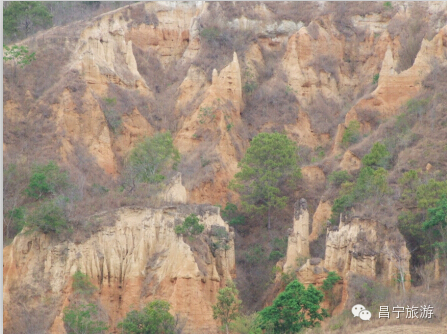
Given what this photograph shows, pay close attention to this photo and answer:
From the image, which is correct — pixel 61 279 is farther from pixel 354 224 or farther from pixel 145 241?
pixel 354 224

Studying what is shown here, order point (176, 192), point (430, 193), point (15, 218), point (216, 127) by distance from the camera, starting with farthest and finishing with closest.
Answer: point (216, 127), point (176, 192), point (15, 218), point (430, 193)

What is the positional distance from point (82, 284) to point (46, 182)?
5.90m

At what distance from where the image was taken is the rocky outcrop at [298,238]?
39.2 meters

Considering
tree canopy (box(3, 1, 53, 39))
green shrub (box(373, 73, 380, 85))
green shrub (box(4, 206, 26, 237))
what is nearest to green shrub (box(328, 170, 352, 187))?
green shrub (box(373, 73, 380, 85))

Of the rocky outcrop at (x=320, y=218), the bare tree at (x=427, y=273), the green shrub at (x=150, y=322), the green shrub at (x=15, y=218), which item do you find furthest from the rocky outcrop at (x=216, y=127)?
the green shrub at (x=150, y=322)

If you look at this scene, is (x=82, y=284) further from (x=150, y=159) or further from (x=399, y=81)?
(x=399, y=81)

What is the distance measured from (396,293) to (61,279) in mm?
11785

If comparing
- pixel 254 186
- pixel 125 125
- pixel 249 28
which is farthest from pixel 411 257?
pixel 249 28

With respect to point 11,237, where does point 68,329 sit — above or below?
below

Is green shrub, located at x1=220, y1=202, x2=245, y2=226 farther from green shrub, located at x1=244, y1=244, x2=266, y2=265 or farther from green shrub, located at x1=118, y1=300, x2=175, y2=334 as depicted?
green shrub, located at x1=118, y1=300, x2=175, y2=334

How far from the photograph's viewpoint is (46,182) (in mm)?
41688

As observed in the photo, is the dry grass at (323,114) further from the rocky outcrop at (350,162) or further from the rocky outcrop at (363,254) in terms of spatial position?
the rocky outcrop at (363,254)

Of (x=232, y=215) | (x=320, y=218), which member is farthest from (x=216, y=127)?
(x=320, y=218)

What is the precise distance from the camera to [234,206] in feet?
150
